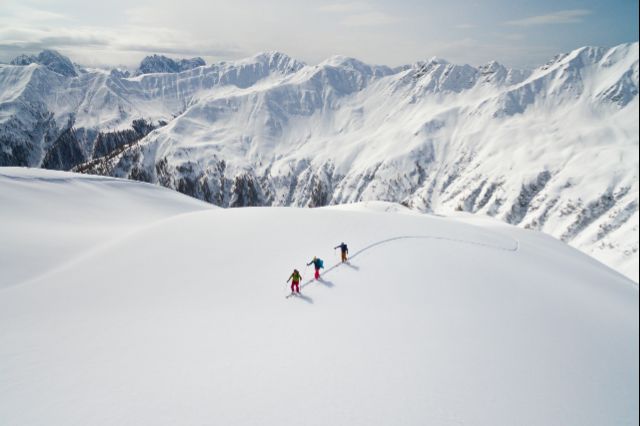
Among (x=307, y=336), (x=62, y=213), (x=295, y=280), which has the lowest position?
(x=307, y=336)

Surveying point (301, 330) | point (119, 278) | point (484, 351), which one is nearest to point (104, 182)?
point (119, 278)

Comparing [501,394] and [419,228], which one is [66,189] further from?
[501,394]

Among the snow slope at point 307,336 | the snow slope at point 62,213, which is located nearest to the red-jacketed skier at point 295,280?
the snow slope at point 307,336

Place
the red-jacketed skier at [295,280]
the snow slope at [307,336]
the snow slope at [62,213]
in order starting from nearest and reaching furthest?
the snow slope at [307,336], the red-jacketed skier at [295,280], the snow slope at [62,213]

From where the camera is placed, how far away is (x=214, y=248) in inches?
1050

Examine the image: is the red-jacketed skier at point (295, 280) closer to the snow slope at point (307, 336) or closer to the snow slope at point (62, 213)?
the snow slope at point (307, 336)

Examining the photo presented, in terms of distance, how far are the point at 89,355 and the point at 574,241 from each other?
22099 centimetres

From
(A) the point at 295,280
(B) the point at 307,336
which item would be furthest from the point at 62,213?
(B) the point at 307,336

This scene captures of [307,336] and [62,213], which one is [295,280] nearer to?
[307,336]

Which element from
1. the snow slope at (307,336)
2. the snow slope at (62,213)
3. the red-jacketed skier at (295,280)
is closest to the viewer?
the snow slope at (307,336)

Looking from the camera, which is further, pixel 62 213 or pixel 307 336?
pixel 62 213

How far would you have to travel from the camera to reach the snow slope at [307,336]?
12672 mm

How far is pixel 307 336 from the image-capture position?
16109 mm

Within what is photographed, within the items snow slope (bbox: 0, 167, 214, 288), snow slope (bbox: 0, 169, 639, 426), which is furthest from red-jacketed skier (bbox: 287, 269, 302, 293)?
snow slope (bbox: 0, 167, 214, 288)
